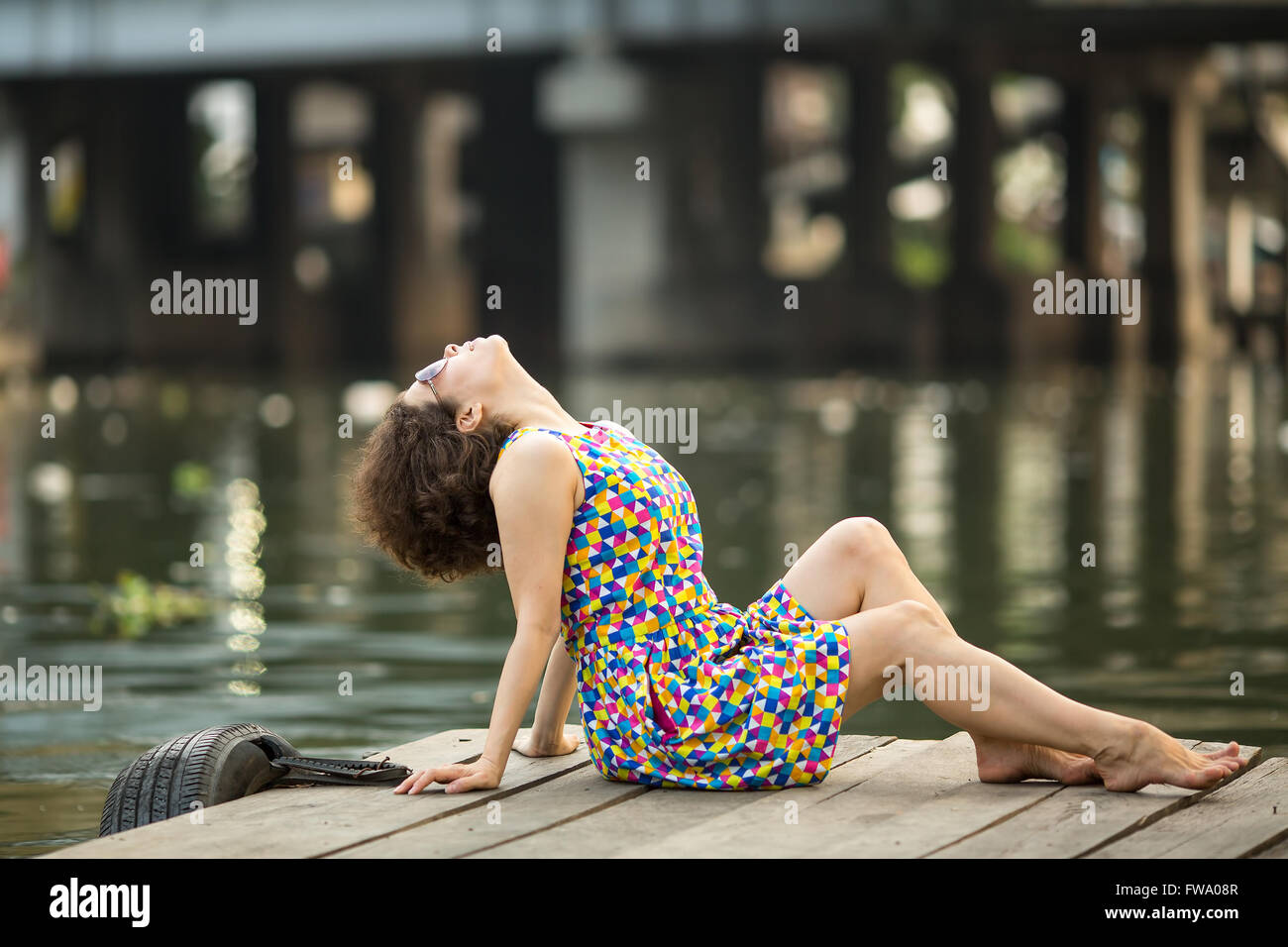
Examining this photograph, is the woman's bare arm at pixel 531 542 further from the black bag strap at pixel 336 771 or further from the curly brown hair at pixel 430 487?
the black bag strap at pixel 336 771

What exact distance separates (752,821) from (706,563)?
20.1 ft

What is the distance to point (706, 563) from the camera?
1044 cm

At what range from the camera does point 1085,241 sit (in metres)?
34.7

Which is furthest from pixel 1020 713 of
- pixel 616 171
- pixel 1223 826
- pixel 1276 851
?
pixel 616 171

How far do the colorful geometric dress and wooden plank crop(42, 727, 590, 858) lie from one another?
0.36 m

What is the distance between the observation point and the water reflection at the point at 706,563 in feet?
22.4

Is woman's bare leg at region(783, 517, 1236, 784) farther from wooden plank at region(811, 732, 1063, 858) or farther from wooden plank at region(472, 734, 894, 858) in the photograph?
wooden plank at region(472, 734, 894, 858)

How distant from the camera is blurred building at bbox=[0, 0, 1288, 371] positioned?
29.8 meters

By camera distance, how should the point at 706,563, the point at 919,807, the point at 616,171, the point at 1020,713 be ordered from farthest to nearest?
1. the point at 616,171
2. the point at 706,563
3. the point at 1020,713
4. the point at 919,807

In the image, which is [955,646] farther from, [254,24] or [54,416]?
[254,24]

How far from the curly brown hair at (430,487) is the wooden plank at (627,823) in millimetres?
695

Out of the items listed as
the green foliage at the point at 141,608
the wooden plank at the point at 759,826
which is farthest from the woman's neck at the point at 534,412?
the green foliage at the point at 141,608

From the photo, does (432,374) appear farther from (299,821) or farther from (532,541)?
(299,821)
